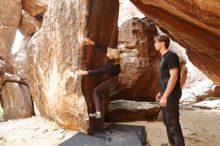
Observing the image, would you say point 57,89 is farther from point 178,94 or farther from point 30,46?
point 178,94

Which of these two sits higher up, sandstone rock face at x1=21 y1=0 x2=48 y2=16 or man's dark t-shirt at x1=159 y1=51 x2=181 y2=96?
sandstone rock face at x1=21 y1=0 x2=48 y2=16

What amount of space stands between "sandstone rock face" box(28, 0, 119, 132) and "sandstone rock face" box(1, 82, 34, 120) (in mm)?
4767

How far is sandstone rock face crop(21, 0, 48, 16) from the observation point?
17.7 m

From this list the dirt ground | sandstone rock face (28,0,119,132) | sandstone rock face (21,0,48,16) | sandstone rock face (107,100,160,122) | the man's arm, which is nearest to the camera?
the man's arm

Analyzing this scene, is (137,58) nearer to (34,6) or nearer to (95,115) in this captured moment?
(95,115)

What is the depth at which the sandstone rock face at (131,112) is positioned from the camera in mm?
10143

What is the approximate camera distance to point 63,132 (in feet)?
27.4

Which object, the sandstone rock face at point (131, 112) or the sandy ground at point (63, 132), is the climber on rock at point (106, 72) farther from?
the sandstone rock face at point (131, 112)

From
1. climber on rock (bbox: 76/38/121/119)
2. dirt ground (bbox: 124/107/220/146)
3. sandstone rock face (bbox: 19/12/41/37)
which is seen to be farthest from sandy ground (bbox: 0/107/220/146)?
sandstone rock face (bbox: 19/12/41/37)

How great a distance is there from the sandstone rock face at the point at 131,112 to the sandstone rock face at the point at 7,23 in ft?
26.5

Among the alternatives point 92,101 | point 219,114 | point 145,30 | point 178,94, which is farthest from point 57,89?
point 219,114

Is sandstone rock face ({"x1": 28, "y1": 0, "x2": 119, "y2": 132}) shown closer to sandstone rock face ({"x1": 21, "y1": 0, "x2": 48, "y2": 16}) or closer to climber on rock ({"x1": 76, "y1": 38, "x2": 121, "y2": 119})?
climber on rock ({"x1": 76, "y1": 38, "x2": 121, "y2": 119})

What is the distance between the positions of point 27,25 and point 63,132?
10.8 m

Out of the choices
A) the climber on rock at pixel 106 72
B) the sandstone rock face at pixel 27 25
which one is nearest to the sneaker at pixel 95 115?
the climber on rock at pixel 106 72
